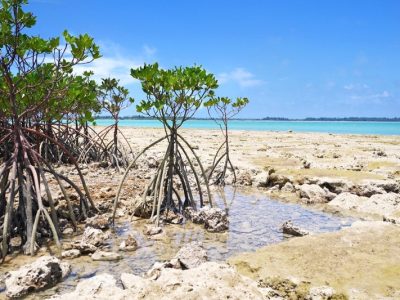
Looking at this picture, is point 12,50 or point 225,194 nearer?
point 12,50

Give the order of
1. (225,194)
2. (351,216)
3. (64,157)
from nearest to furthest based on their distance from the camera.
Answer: (351,216), (225,194), (64,157)

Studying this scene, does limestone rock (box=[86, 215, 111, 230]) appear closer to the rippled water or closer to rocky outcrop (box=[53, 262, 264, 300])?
the rippled water

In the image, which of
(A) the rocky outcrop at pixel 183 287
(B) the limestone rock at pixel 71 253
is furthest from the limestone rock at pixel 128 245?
(A) the rocky outcrop at pixel 183 287

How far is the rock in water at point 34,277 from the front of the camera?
252 inches

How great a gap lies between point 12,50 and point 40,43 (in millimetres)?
663

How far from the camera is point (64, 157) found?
21.4m

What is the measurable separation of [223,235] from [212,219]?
639 millimetres

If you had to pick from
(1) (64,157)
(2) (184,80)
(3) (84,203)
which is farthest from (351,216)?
(1) (64,157)

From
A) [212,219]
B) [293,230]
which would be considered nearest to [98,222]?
[212,219]

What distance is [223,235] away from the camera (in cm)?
1027

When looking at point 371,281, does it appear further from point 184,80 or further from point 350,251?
point 184,80

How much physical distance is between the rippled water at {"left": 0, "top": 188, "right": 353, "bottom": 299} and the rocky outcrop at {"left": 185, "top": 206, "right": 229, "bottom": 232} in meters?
0.19

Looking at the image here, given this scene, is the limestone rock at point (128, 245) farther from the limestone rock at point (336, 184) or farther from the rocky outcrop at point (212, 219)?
the limestone rock at point (336, 184)

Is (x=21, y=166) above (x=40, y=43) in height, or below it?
below
